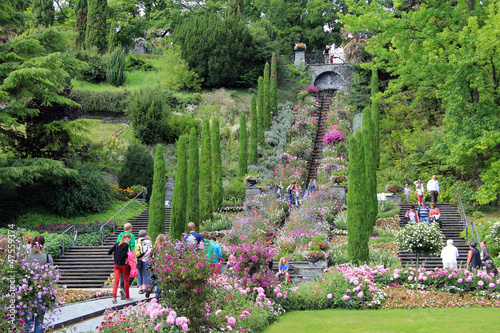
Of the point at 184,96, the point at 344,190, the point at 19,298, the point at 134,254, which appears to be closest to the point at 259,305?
the point at 134,254

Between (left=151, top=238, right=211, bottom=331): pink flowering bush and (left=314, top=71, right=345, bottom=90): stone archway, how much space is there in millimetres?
37635

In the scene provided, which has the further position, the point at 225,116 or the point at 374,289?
the point at 225,116

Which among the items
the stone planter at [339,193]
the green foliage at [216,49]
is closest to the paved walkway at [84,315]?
the stone planter at [339,193]

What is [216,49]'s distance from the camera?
130 ft

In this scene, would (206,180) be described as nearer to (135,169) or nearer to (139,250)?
(135,169)

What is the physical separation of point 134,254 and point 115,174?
18327mm

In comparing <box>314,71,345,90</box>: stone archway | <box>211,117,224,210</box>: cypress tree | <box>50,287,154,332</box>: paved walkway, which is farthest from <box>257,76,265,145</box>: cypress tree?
<box>50,287,154,332</box>: paved walkway

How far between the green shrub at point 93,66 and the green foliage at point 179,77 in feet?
15.4

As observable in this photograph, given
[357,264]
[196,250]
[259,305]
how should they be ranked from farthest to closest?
1. [357,264]
2. [259,305]
3. [196,250]

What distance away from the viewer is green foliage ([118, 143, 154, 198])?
86.8 ft

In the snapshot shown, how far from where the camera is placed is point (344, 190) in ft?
75.9

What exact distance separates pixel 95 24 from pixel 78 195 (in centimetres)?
2280

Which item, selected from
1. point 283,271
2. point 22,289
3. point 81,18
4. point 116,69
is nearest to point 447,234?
point 283,271

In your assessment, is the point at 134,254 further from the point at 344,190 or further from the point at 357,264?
the point at 344,190
